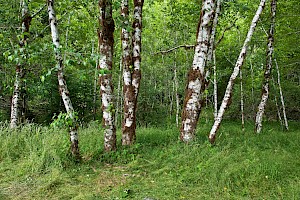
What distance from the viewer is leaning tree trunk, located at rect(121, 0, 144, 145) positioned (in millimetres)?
6430

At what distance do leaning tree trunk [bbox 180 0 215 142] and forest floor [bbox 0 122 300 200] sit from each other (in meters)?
0.42

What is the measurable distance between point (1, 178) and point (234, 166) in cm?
421

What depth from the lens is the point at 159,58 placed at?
14.2 m

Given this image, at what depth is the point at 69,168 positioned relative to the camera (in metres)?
5.21

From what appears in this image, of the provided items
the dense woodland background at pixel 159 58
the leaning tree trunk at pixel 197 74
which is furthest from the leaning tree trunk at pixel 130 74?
the dense woodland background at pixel 159 58

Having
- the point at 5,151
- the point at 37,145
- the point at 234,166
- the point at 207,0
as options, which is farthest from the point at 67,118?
the point at 207,0

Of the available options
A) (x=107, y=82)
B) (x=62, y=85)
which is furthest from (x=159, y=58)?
(x=62, y=85)

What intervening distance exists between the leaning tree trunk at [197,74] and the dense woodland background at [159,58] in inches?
118

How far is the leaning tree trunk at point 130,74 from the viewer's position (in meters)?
6.43

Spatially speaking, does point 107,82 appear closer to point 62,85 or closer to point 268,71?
point 62,85

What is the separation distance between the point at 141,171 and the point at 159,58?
31.9 feet

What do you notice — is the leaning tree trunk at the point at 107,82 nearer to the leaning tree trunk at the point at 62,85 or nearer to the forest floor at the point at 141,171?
the forest floor at the point at 141,171

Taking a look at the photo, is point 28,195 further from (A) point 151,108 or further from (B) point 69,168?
(A) point 151,108

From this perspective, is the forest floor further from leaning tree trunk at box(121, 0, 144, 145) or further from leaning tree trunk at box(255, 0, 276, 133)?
leaning tree trunk at box(255, 0, 276, 133)
